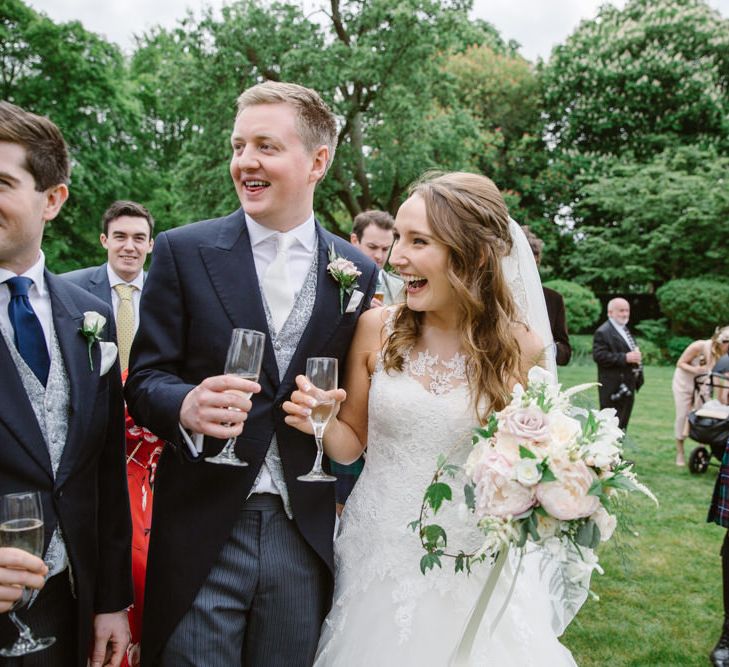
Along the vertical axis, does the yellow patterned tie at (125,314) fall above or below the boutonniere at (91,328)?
below

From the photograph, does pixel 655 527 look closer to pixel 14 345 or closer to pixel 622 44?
pixel 14 345

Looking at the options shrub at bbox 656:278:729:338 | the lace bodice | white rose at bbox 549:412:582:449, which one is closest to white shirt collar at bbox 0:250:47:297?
the lace bodice

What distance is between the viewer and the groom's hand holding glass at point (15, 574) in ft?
6.09

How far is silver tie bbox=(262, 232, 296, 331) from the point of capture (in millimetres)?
2684

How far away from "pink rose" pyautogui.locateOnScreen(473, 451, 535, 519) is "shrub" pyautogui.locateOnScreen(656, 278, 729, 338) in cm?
2395

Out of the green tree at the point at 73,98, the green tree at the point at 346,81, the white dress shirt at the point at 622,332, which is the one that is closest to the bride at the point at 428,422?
the white dress shirt at the point at 622,332

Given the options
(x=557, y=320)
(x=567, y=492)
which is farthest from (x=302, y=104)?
(x=557, y=320)

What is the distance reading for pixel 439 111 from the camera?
22812 mm

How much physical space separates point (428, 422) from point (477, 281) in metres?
0.64

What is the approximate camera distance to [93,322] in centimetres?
241

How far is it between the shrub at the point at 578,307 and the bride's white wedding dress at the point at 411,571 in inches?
855

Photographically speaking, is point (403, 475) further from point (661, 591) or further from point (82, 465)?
point (661, 591)

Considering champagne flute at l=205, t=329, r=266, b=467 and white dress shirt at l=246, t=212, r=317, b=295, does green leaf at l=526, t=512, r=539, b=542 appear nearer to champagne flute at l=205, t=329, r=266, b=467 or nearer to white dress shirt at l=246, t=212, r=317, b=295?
champagne flute at l=205, t=329, r=266, b=467

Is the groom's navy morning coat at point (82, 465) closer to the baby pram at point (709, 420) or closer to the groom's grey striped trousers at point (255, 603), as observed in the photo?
the groom's grey striped trousers at point (255, 603)
